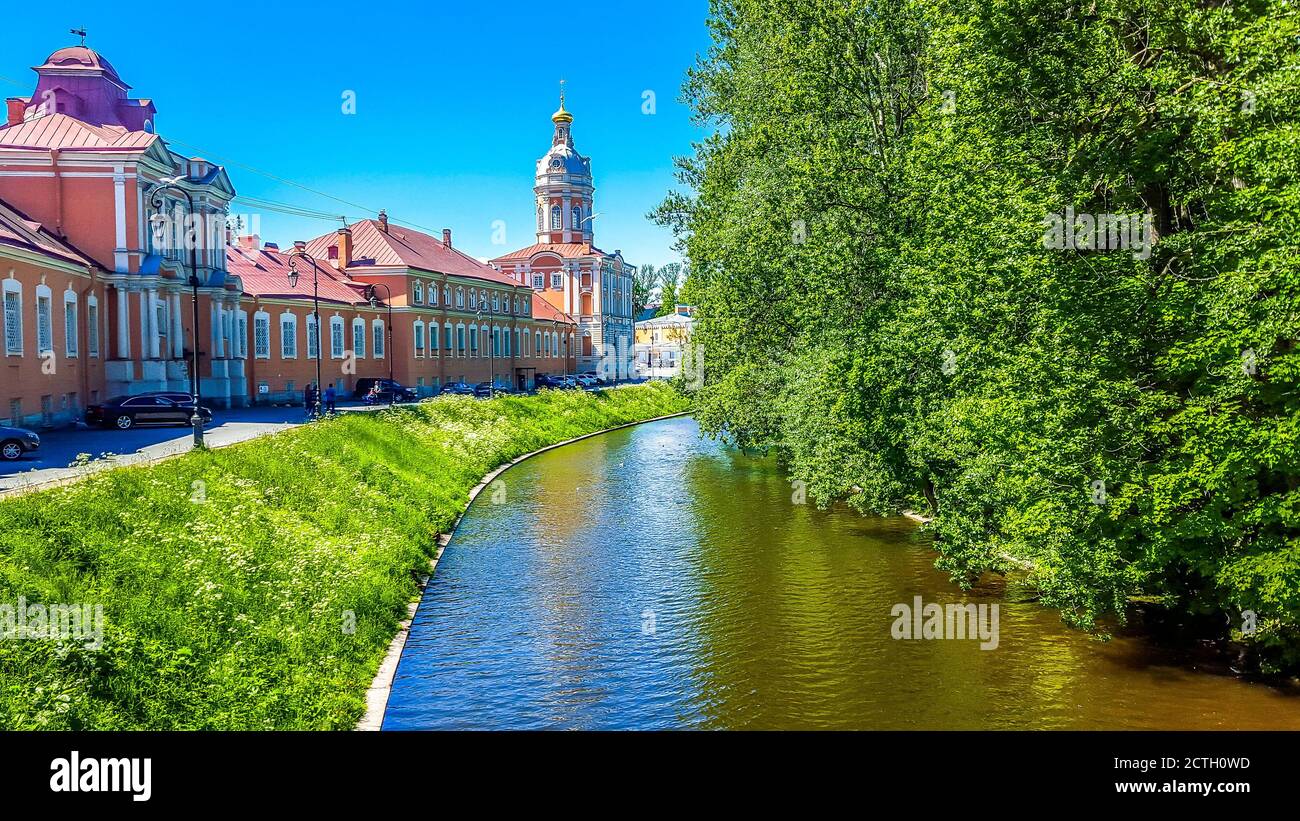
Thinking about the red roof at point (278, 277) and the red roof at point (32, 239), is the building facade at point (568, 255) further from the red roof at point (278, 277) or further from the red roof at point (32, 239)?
the red roof at point (32, 239)

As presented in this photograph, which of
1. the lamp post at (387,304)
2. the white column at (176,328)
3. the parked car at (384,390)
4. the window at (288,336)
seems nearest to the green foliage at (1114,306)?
the white column at (176,328)

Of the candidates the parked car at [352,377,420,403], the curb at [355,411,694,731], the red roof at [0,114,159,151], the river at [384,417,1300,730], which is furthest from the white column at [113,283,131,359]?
the river at [384,417,1300,730]

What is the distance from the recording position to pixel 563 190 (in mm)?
106250

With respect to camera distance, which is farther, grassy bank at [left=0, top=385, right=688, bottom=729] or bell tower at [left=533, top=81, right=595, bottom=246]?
bell tower at [left=533, top=81, right=595, bottom=246]

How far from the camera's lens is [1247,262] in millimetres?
A: 11609

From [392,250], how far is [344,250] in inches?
135

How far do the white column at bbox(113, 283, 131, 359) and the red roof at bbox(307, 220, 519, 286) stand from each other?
91.6ft

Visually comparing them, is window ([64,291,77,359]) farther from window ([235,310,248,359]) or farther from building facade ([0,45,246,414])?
window ([235,310,248,359])

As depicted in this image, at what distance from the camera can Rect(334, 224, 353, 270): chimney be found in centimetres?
6862

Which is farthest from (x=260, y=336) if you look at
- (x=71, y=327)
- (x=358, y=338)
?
(x=71, y=327)

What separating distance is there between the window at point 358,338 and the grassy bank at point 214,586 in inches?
1659

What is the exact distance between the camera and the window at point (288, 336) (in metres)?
56.9

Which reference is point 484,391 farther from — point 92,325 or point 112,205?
point 92,325
